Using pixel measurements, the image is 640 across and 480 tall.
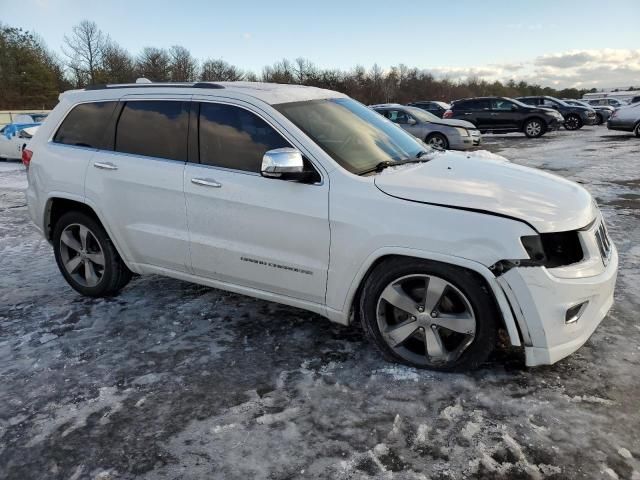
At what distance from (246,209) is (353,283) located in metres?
0.87

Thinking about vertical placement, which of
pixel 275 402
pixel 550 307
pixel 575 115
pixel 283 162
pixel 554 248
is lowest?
pixel 275 402

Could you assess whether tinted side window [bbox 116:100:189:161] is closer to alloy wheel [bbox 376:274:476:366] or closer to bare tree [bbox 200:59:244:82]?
alloy wheel [bbox 376:274:476:366]

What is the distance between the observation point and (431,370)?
3.17m

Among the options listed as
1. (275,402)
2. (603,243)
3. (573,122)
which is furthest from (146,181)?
(573,122)

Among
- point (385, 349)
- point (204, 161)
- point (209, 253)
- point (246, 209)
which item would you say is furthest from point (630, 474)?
point (204, 161)

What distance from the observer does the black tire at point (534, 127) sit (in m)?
21.0

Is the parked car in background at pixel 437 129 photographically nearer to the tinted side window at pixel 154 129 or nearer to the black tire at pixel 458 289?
the tinted side window at pixel 154 129

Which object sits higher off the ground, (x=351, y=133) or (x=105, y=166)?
(x=351, y=133)

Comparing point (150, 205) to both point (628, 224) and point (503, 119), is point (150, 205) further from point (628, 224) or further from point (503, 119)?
point (503, 119)

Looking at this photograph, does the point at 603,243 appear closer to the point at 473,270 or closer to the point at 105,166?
the point at 473,270

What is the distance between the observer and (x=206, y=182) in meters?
3.59

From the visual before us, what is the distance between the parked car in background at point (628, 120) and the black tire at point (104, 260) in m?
20.2

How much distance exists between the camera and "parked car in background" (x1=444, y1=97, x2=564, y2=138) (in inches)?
827

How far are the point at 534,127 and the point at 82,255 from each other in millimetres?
20469
